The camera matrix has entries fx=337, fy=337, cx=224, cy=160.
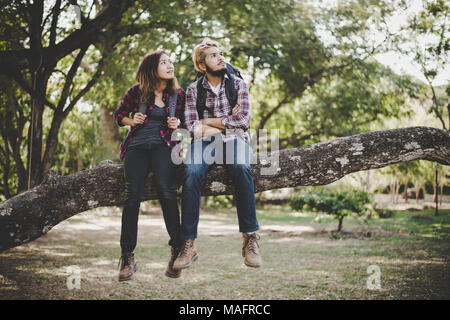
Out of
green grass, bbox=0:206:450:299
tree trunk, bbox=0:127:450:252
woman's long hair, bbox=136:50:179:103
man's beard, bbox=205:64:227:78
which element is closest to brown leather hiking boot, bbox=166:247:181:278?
tree trunk, bbox=0:127:450:252

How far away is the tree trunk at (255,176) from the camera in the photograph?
10.6 feet

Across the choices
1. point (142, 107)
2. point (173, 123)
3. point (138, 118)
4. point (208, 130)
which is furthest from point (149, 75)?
point (208, 130)

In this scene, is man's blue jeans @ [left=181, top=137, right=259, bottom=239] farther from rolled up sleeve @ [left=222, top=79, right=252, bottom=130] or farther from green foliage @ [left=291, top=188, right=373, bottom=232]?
green foliage @ [left=291, top=188, right=373, bottom=232]

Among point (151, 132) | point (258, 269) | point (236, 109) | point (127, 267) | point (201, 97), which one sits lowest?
point (258, 269)

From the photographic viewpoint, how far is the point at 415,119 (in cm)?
1362

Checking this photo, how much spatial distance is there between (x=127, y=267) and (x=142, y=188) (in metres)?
0.72

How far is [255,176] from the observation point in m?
3.44

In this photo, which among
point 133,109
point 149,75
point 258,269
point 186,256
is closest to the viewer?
point 186,256

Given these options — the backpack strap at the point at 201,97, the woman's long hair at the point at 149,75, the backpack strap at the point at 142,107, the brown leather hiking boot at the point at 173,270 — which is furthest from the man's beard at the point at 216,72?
the brown leather hiking boot at the point at 173,270

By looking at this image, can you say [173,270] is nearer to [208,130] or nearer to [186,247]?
[186,247]

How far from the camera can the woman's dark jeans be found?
308 centimetres

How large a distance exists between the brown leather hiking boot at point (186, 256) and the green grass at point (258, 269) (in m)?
4.30

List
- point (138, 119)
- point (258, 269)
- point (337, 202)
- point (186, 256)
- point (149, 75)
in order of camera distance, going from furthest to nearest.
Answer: point (337, 202)
point (258, 269)
point (149, 75)
point (138, 119)
point (186, 256)

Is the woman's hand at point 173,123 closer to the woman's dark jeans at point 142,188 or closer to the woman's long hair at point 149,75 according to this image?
the woman's dark jeans at point 142,188
